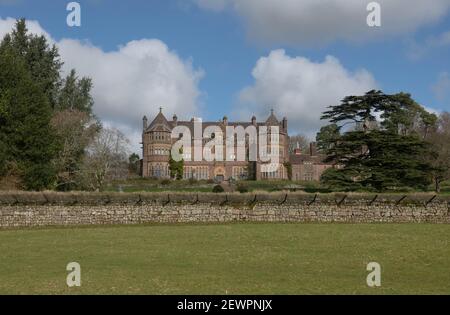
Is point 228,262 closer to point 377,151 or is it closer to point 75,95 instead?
point 377,151

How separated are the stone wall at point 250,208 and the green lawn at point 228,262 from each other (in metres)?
6.63

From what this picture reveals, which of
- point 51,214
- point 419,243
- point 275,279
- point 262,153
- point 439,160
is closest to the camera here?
point 275,279

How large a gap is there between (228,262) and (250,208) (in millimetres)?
14172

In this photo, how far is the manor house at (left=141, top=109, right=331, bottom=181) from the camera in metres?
87.7

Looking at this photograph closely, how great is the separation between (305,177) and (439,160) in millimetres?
37139

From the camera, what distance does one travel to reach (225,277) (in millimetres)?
10102

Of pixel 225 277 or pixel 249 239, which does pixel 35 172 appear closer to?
pixel 249 239

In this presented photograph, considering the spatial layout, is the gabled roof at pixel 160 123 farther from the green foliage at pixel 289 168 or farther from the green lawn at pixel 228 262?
the green lawn at pixel 228 262

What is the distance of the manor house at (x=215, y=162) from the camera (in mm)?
87688

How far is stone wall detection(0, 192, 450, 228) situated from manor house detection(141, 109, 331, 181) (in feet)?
198

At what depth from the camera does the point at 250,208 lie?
26250mm
